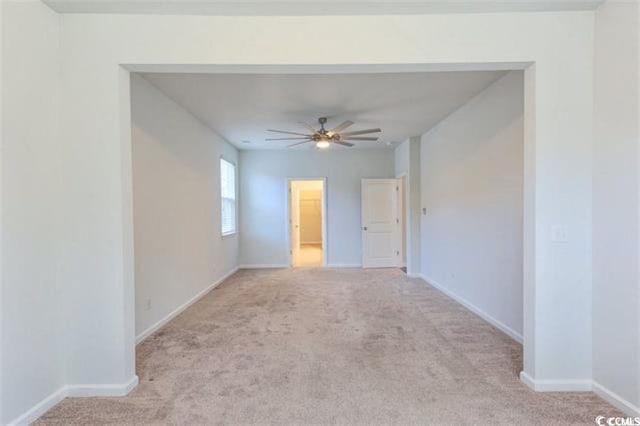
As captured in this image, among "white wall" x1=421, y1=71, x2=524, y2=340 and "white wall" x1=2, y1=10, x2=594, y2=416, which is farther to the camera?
"white wall" x1=421, y1=71, x2=524, y2=340

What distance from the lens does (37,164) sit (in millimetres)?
2203

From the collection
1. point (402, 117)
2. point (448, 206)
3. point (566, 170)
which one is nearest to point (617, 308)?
point (566, 170)

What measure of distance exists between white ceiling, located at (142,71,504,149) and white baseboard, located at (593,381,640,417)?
8.88ft

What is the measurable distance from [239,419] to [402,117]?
4.30 m

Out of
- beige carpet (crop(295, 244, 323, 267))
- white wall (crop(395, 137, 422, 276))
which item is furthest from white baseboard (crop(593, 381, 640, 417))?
beige carpet (crop(295, 244, 323, 267))

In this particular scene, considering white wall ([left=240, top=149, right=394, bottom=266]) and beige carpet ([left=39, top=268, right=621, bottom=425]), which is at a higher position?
white wall ([left=240, top=149, right=394, bottom=266])

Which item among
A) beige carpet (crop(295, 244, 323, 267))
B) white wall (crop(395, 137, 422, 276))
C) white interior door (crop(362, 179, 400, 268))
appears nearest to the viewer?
white wall (crop(395, 137, 422, 276))

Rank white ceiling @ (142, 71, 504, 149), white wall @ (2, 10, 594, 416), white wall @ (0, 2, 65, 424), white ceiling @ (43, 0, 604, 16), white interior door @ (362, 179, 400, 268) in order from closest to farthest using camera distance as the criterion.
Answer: white wall @ (0, 2, 65, 424)
white ceiling @ (43, 0, 604, 16)
white wall @ (2, 10, 594, 416)
white ceiling @ (142, 71, 504, 149)
white interior door @ (362, 179, 400, 268)

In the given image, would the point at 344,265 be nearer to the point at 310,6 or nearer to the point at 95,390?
the point at 95,390

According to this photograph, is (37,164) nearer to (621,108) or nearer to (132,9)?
(132,9)

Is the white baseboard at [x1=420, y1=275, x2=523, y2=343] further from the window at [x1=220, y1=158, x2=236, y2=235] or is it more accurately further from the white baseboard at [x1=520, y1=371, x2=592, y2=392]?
the window at [x1=220, y1=158, x2=236, y2=235]

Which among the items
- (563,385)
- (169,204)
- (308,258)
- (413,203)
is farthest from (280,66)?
(308,258)

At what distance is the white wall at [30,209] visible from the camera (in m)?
2.01

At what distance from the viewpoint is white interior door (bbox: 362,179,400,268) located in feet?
25.2
